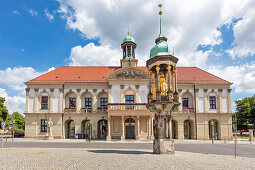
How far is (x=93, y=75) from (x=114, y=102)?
703 centimetres

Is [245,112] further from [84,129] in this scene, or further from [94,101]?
[84,129]

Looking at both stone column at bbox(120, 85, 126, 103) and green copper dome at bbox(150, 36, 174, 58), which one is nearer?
green copper dome at bbox(150, 36, 174, 58)

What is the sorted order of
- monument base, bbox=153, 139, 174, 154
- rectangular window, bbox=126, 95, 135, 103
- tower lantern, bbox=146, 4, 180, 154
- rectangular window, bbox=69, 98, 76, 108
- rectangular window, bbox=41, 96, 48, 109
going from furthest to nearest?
rectangular window, bbox=69, 98, 76, 108 < rectangular window, bbox=41, 96, 48, 109 < rectangular window, bbox=126, 95, 135, 103 < tower lantern, bbox=146, 4, 180, 154 < monument base, bbox=153, 139, 174, 154

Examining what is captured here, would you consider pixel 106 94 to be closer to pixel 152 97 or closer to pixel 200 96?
pixel 200 96

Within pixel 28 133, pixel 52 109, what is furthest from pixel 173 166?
pixel 28 133

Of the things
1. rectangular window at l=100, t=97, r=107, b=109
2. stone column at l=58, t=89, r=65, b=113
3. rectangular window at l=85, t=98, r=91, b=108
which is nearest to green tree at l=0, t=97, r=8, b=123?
stone column at l=58, t=89, r=65, b=113

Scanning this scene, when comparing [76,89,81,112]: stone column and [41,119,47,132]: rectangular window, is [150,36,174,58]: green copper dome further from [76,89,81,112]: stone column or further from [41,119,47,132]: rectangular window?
[41,119,47,132]: rectangular window

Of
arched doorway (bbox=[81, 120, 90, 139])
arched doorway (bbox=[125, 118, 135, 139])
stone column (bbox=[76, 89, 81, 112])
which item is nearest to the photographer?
arched doorway (bbox=[125, 118, 135, 139])

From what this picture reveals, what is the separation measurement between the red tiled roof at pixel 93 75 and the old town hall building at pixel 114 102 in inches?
6.8

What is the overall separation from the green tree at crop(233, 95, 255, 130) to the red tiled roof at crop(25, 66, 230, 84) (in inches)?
790

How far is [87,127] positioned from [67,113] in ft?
16.9

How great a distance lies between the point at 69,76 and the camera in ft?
120

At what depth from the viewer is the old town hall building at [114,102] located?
33.7 metres

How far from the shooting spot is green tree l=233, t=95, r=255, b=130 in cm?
4912
